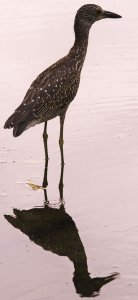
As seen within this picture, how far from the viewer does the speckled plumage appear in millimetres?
9656

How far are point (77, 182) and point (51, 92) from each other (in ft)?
4.41

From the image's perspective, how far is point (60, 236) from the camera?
784 centimetres

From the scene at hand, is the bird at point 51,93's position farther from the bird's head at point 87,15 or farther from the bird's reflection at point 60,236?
the bird's reflection at point 60,236

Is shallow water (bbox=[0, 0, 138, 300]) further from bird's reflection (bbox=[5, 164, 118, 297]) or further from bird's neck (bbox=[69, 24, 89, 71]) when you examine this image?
bird's neck (bbox=[69, 24, 89, 71])

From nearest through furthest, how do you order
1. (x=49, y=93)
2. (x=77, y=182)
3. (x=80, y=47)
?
1. (x=77, y=182)
2. (x=49, y=93)
3. (x=80, y=47)

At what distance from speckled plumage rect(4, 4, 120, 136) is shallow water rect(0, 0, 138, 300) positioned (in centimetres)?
59

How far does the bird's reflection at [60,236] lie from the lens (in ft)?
22.2

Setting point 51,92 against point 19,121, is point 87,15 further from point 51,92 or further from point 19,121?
point 19,121

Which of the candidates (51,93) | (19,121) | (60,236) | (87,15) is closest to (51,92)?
(51,93)

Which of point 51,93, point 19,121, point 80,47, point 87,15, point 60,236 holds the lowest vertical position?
point 60,236

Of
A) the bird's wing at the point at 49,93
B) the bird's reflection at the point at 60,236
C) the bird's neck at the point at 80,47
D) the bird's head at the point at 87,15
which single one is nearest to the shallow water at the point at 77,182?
the bird's reflection at the point at 60,236

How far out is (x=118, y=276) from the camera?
677 centimetres

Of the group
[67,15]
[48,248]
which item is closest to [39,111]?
[48,248]

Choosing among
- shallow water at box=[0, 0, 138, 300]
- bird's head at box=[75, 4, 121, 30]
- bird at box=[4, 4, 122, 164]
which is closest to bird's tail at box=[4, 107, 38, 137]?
bird at box=[4, 4, 122, 164]
